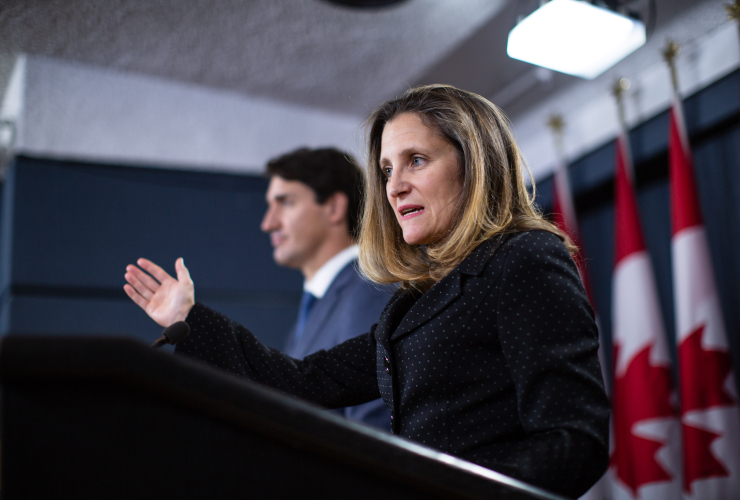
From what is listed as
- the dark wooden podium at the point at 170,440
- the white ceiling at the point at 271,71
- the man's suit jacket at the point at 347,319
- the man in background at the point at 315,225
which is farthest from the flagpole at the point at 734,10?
the dark wooden podium at the point at 170,440

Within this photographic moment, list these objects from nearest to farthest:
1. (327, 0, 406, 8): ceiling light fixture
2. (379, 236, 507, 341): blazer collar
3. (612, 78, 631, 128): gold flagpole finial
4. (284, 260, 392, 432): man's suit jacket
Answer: (379, 236, 507, 341): blazer collar < (284, 260, 392, 432): man's suit jacket < (327, 0, 406, 8): ceiling light fixture < (612, 78, 631, 128): gold flagpole finial

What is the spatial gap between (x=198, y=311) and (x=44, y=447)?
2.00 ft

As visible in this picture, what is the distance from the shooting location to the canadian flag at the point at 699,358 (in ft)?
5.74

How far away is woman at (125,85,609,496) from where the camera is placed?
0.64m

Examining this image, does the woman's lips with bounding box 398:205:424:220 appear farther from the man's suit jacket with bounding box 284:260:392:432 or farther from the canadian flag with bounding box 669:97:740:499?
the canadian flag with bounding box 669:97:740:499

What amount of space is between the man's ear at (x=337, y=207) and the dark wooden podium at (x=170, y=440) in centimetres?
167

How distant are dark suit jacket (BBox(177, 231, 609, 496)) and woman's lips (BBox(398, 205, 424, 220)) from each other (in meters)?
0.13

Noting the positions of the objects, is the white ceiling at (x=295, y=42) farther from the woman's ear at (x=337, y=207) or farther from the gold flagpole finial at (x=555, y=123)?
the woman's ear at (x=337, y=207)

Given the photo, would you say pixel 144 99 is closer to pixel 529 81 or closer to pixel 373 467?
pixel 529 81

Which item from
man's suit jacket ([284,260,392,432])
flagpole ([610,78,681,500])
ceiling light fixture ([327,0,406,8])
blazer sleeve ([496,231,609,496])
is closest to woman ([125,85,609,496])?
blazer sleeve ([496,231,609,496])

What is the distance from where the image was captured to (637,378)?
6.71ft

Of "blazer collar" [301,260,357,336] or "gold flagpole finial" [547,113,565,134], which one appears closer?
"blazer collar" [301,260,357,336]

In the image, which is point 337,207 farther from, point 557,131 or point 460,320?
point 460,320

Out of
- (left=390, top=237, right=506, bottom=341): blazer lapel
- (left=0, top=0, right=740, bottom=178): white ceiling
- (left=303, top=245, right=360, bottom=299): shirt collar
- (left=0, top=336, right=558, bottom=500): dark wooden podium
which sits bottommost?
(left=0, top=336, right=558, bottom=500): dark wooden podium
